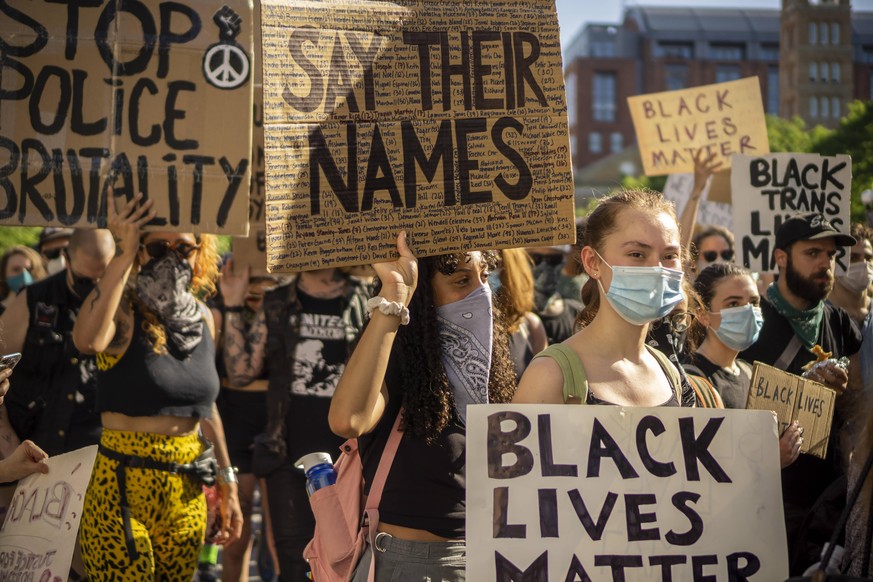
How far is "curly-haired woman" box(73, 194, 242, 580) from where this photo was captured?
14.6 ft

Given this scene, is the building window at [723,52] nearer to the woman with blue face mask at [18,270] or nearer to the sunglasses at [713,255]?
the sunglasses at [713,255]

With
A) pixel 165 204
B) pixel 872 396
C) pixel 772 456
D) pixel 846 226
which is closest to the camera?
pixel 872 396

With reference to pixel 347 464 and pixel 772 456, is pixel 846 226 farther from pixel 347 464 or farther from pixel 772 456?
pixel 347 464

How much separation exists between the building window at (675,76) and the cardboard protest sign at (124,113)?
91.0m

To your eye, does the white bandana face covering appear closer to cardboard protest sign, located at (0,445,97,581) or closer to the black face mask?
cardboard protest sign, located at (0,445,97,581)

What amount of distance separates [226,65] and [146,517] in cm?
203

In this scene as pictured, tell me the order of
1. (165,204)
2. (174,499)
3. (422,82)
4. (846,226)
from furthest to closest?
(846,226) → (174,499) → (165,204) → (422,82)

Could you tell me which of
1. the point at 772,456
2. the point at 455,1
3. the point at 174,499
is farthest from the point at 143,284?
the point at 772,456

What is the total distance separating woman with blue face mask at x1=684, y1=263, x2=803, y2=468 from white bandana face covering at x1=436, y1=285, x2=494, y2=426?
1.64 metres

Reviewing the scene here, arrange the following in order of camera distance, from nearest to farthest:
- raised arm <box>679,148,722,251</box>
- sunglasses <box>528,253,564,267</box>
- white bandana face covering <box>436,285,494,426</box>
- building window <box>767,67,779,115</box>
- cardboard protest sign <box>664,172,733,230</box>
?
white bandana face covering <box>436,285,494,426</box>, raised arm <box>679,148,722,251</box>, sunglasses <box>528,253,564,267</box>, cardboard protest sign <box>664,172,733,230</box>, building window <box>767,67,779,115</box>

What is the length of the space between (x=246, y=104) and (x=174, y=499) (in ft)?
5.93

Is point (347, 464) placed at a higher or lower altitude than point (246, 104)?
lower

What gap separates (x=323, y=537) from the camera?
130 inches

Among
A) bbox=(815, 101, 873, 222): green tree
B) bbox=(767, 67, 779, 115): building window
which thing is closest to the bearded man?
bbox=(815, 101, 873, 222): green tree
